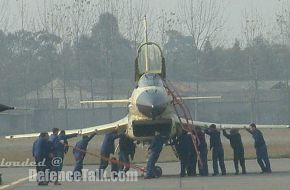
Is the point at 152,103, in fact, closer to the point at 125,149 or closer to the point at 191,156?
the point at 191,156

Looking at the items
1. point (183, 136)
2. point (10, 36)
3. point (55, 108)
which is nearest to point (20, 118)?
point (55, 108)

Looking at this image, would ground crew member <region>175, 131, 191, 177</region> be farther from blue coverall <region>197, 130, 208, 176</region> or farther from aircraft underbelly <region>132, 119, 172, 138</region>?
aircraft underbelly <region>132, 119, 172, 138</region>

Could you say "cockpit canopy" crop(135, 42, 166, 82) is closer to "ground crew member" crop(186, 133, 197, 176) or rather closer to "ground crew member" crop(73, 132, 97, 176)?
"ground crew member" crop(186, 133, 197, 176)

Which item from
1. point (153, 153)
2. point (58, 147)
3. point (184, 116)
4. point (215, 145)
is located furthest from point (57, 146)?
point (215, 145)

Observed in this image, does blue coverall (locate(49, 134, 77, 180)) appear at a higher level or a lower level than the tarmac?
higher

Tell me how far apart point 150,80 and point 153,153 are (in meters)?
2.35

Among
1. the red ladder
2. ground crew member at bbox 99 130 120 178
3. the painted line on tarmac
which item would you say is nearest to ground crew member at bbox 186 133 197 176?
the red ladder

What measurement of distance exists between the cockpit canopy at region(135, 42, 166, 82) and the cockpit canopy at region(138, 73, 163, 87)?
100cm

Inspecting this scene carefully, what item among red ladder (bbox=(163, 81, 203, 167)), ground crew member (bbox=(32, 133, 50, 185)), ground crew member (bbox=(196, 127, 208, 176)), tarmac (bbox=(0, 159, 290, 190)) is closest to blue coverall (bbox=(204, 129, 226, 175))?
ground crew member (bbox=(196, 127, 208, 176))

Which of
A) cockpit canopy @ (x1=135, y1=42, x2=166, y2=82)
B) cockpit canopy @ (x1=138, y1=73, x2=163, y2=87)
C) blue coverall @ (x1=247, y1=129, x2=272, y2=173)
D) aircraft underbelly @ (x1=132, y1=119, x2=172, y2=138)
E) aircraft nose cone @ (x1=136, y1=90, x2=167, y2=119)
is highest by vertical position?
cockpit canopy @ (x1=135, y1=42, x2=166, y2=82)

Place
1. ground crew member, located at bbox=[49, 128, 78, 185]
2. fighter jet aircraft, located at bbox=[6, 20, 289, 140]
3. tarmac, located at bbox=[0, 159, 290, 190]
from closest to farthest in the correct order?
tarmac, located at bbox=[0, 159, 290, 190]
ground crew member, located at bbox=[49, 128, 78, 185]
fighter jet aircraft, located at bbox=[6, 20, 289, 140]

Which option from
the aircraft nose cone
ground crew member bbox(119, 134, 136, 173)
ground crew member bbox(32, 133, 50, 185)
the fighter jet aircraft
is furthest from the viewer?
ground crew member bbox(119, 134, 136, 173)

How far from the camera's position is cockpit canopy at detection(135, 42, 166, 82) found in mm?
26594

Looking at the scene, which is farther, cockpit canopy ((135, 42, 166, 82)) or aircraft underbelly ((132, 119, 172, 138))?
cockpit canopy ((135, 42, 166, 82))
